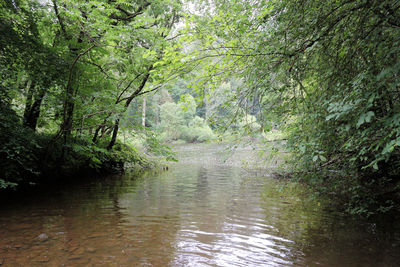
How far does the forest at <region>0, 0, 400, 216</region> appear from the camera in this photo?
293cm

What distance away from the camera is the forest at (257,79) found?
293 centimetres

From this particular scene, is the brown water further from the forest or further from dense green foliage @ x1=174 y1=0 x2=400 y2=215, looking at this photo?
dense green foliage @ x1=174 y1=0 x2=400 y2=215

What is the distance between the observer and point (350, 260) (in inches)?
121

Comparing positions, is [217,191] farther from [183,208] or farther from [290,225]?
[290,225]

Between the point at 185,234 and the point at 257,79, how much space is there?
269 centimetres

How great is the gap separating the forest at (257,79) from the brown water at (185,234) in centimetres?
73

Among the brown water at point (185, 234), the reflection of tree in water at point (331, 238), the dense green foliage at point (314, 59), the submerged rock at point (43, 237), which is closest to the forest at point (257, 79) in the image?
the dense green foliage at point (314, 59)

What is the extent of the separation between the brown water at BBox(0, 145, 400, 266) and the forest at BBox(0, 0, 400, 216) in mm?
729

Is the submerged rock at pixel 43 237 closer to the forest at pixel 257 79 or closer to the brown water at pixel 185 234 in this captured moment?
the brown water at pixel 185 234

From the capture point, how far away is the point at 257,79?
137 inches

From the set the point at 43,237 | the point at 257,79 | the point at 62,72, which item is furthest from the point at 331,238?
the point at 62,72

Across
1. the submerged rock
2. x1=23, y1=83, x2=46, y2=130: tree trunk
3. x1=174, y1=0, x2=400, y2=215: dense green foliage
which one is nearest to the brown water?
the submerged rock

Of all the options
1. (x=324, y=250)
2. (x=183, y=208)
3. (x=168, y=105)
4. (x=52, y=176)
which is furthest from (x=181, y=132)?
(x=324, y=250)

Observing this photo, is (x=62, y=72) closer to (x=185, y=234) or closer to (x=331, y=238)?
(x=185, y=234)
